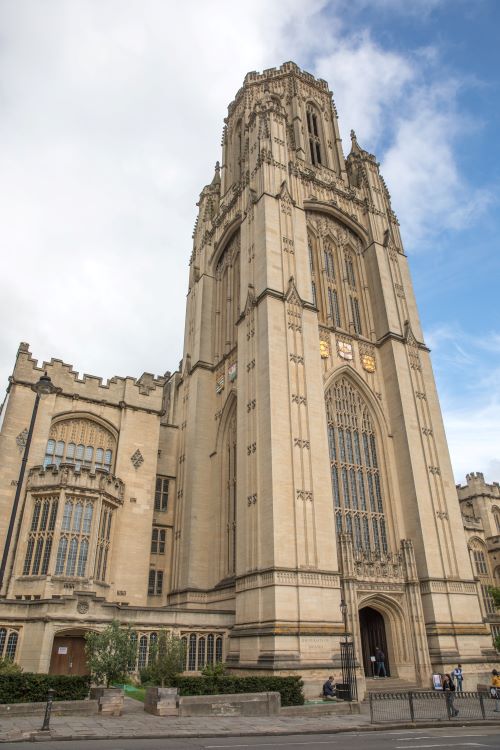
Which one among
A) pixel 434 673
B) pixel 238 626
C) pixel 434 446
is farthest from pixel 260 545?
pixel 434 446

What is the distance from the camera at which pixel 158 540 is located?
35469 mm

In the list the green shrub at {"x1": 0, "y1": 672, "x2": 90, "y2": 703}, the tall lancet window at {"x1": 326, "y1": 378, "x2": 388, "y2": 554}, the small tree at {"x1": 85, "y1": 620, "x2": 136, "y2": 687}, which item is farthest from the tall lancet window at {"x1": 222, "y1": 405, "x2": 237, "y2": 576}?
the green shrub at {"x1": 0, "y1": 672, "x2": 90, "y2": 703}

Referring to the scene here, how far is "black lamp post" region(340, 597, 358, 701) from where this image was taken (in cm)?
2056

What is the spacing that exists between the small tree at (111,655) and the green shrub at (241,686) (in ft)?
6.32

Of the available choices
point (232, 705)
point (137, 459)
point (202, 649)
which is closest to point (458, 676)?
point (202, 649)

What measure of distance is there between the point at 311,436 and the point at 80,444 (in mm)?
14351

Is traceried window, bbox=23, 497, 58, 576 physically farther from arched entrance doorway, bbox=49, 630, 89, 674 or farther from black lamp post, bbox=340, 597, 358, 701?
black lamp post, bbox=340, 597, 358, 701

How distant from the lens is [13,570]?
25.9 meters

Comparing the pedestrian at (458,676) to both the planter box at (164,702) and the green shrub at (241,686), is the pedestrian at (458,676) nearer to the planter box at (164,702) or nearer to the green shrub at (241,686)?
the green shrub at (241,686)

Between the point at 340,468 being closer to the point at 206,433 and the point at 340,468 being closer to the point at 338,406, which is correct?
the point at 338,406

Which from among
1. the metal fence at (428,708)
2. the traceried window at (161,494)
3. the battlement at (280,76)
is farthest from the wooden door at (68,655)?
the battlement at (280,76)

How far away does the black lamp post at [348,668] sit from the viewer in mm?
20556

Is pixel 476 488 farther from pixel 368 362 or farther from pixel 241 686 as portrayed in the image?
pixel 241 686

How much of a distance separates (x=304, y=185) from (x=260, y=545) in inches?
1077
